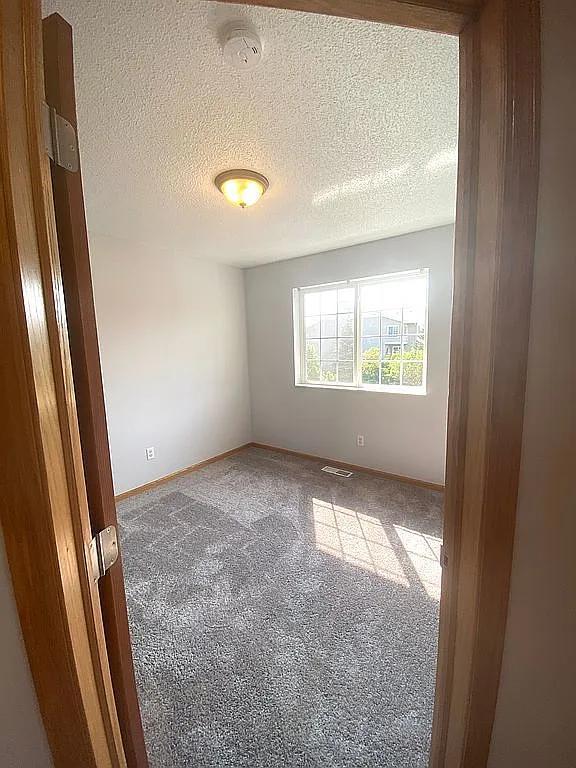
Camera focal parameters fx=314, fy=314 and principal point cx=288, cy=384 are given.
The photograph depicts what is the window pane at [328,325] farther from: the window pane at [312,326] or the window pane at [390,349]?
the window pane at [390,349]

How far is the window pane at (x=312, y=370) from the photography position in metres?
3.68

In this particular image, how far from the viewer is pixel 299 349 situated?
3732 mm

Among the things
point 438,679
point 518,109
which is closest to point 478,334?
point 518,109

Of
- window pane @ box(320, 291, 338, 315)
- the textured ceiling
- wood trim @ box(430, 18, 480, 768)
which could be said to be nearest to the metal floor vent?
window pane @ box(320, 291, 338, 315)

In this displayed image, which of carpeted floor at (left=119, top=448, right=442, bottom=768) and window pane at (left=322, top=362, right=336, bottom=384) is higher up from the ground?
window pane at (left=322, top=362, right=336, bottom=384)

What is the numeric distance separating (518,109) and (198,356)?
3344 mm

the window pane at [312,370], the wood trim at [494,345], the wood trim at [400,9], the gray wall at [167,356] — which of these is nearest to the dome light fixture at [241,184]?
the wood trim at [400,9]

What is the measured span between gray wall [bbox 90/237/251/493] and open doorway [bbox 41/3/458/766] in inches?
0.9

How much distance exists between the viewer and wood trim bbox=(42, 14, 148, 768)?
1.80 ft

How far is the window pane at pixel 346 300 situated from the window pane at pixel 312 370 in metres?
0.66

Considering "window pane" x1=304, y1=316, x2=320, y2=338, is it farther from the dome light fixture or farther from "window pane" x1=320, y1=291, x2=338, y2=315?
the dome light fixture

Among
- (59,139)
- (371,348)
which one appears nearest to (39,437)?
(59,139)

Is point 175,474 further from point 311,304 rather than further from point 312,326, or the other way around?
point 311,304

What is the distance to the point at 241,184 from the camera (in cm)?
172
